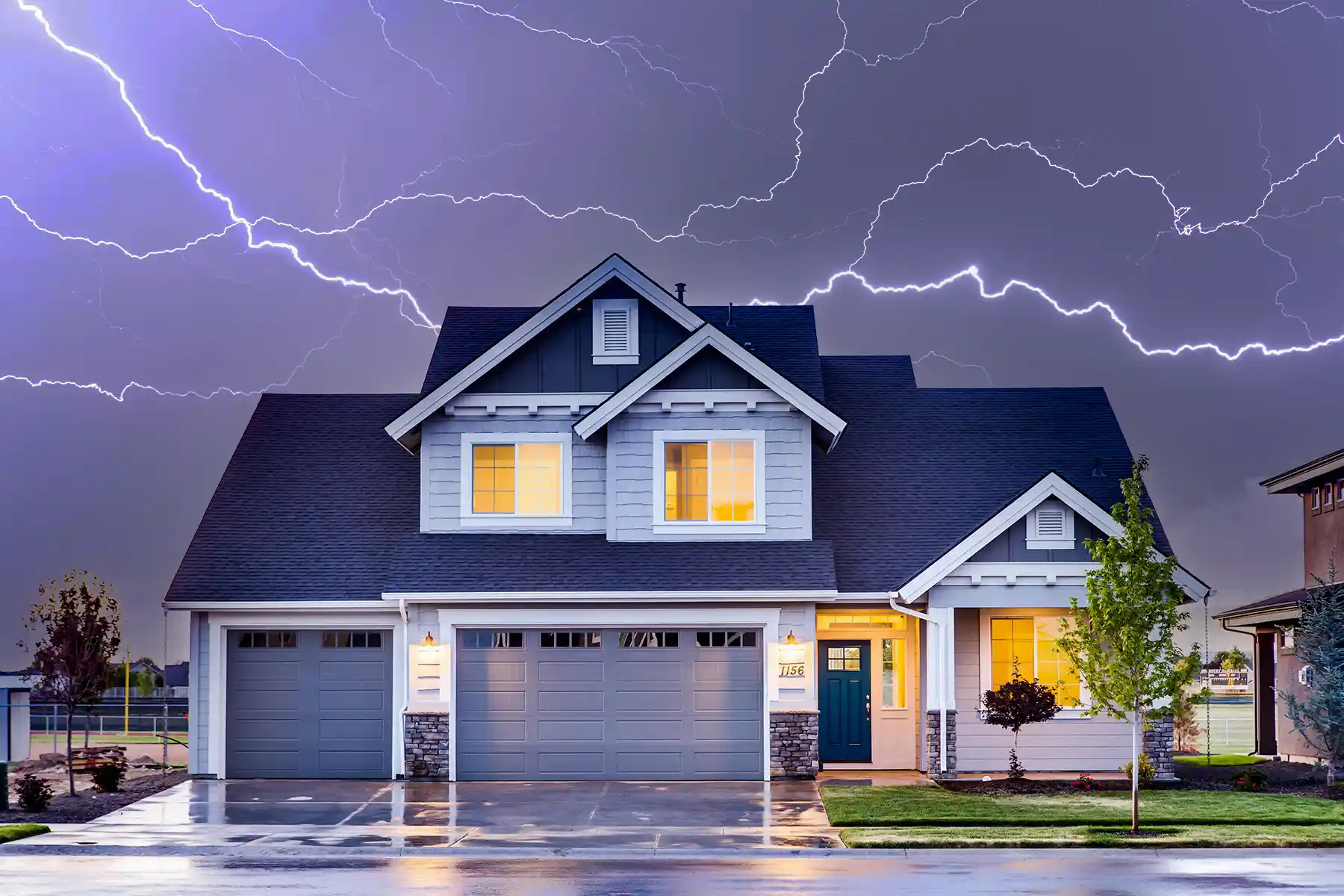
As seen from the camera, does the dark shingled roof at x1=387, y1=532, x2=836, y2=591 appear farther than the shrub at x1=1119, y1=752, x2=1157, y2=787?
Yes

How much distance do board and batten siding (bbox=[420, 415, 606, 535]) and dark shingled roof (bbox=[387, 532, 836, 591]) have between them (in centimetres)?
26

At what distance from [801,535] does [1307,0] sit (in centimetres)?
2884

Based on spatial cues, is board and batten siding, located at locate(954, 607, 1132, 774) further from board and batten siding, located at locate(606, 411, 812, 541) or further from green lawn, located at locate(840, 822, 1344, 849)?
green lawn, located at locate(840, 822, 1344, 849)

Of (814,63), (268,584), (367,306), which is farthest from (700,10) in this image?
(268,584)

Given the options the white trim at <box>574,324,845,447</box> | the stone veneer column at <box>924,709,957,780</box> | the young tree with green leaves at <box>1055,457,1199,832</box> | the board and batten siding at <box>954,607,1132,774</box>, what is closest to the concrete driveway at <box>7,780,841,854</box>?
the stone veneer column at <box>924,709,957,780</box>

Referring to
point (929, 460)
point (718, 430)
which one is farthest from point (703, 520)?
point (929, 460)

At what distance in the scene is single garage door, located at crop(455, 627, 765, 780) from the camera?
23.8 meters

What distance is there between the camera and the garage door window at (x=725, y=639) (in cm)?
2392

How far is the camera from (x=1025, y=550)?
76.7 feet

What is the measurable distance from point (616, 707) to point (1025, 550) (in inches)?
265

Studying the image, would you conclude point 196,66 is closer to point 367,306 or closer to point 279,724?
point 367,306

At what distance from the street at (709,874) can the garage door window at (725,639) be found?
7.25m

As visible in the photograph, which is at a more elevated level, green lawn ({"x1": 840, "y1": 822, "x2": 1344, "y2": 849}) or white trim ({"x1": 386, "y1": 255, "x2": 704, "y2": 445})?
white trim ({"x1": 386, "y1": 255, "x2": 704, "y2": 445})

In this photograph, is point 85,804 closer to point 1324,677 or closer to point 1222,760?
point 1324,677
